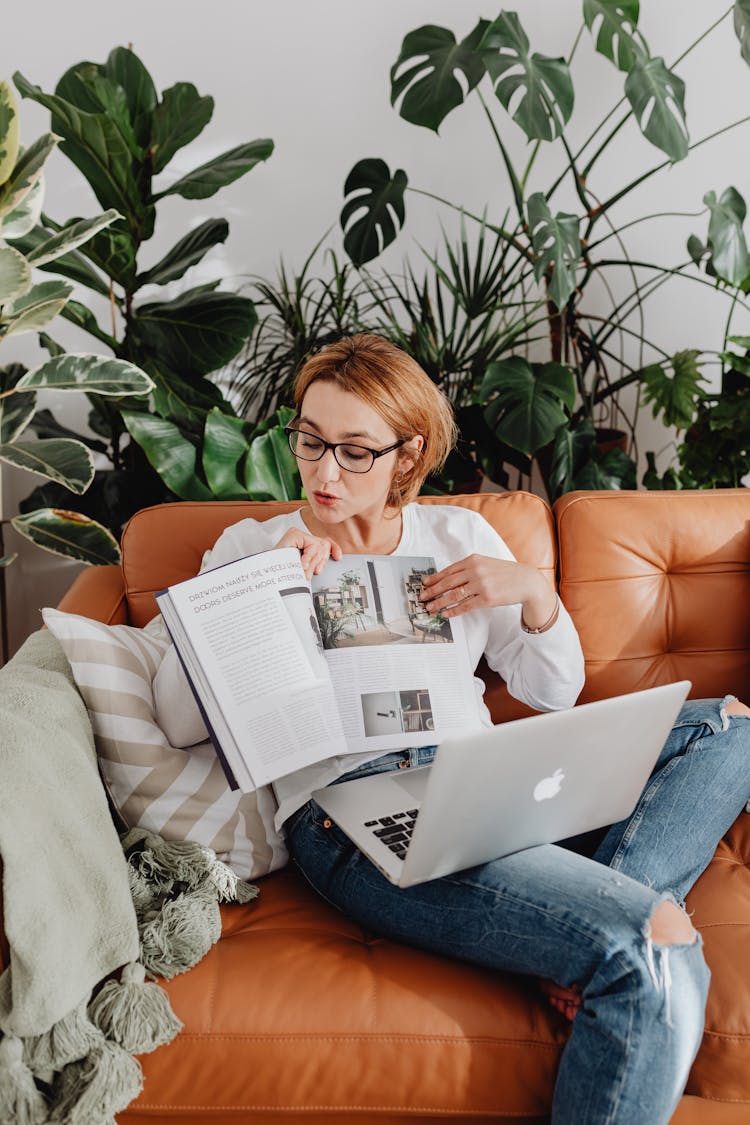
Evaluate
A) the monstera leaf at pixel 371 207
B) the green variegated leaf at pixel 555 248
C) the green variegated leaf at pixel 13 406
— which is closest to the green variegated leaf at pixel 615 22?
the green variegated leaf at pixel 555 248

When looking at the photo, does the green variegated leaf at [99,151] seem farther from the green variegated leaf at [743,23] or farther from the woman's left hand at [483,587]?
the green variegated leaf at [743,23]

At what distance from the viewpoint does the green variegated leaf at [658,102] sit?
1996mm

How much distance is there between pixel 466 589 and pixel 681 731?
0.42 meters

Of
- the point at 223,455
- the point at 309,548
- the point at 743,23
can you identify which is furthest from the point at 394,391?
the point at 743,23

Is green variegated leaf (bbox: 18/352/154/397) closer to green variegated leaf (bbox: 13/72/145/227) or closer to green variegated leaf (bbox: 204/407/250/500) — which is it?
green variegated leaf (bbox: 204/407/250/500)

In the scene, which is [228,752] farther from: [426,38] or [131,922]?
[426,38]

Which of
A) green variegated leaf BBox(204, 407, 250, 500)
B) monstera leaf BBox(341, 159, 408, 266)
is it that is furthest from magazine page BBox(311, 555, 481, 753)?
monstera leaf BBox(341, 159, 408, 266)

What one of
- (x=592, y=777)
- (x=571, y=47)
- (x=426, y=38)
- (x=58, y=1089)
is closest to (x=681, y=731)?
(x=592, y=777)

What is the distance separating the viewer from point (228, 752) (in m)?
1.17

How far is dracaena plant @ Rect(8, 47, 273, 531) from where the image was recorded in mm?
1993

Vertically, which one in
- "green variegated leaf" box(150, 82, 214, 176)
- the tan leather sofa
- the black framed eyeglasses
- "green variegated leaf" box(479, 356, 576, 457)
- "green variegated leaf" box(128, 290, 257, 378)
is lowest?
the tan leather sofa

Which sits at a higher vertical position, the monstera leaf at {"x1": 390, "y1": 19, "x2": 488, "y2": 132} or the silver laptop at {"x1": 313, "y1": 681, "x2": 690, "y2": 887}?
A: the monstera leaf at {"x1": 390, "y1": 19, "x2": 488, "y2": 132}

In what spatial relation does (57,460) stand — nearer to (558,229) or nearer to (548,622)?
(548,622)

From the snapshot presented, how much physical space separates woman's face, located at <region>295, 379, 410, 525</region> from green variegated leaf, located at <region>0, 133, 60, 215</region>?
0.70 m
